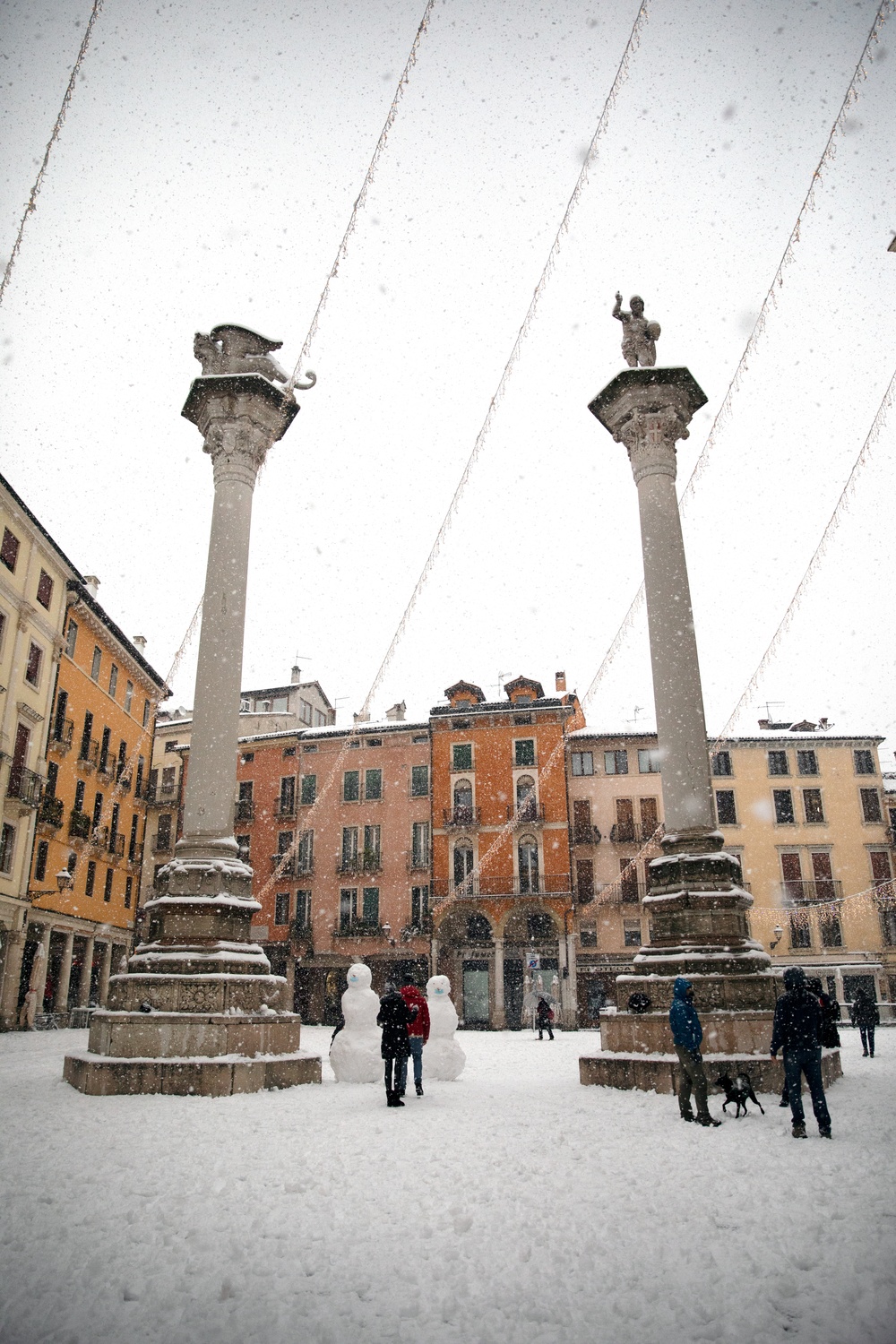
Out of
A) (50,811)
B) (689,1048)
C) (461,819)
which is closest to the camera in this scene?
(689,1048)

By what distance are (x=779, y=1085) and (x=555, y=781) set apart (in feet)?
101

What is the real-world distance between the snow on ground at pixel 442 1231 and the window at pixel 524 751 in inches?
1288

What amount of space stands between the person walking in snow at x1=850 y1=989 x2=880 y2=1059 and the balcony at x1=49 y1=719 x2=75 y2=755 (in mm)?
24580

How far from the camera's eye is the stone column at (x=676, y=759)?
10938 mm

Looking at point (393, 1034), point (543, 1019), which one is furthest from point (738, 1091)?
point (543, 1019)

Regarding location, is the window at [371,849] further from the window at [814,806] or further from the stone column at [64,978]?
the window at [814,806]

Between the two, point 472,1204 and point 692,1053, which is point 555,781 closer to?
point 692,1053

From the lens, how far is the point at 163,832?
4491 centimetres

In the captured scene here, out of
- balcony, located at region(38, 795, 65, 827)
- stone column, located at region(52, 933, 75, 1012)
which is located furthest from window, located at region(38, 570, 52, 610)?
stone column, located at region(52, 933, 75, 1012)

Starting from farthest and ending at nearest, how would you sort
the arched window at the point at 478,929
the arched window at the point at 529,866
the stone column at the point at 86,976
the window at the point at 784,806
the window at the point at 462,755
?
the window at the point at 462,755
the window at the point at 784,806
the arched window at the point at 478,929
the arched window at the point at 529,866
the stone column at the point at 86,976

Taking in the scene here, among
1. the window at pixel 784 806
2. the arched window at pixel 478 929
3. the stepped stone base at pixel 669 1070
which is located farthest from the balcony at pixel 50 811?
the window at pixel 784 806

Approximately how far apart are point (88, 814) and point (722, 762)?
28028 mm

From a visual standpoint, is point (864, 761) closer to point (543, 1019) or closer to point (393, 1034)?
point (543, 1019)

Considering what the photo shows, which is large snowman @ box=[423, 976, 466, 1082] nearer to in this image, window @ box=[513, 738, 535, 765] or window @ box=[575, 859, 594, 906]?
window @ box=[575, 859, 594, 906]
